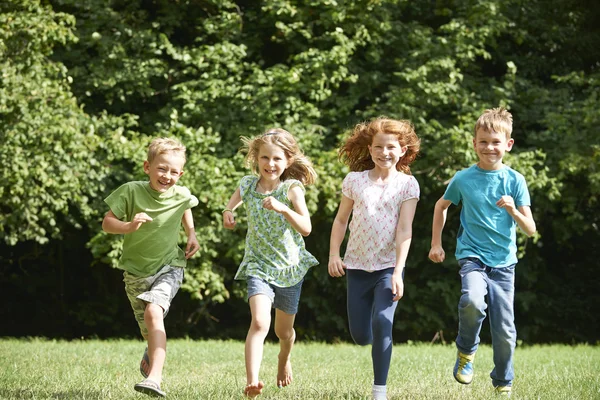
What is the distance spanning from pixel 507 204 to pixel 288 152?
144cm

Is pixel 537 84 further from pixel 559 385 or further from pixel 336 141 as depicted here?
pixel 559 385

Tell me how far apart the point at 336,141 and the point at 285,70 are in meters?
1.35

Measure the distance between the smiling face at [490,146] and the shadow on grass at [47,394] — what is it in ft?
9.36

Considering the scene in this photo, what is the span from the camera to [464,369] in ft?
17.6

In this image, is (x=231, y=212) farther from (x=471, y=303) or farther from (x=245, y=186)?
(x=471, y=303)

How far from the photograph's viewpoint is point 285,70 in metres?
12.7

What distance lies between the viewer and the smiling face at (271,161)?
5.41 metres

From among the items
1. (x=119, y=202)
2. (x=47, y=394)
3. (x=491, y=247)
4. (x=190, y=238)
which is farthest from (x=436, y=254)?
(x=47, y=394)

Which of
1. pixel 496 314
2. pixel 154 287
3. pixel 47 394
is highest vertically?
pixel 496 314

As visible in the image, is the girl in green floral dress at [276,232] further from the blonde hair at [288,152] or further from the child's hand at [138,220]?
the child's hand at [138,220]

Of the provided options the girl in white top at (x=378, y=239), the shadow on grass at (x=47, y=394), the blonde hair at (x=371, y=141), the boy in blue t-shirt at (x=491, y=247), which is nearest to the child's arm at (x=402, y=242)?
the girl in white top at (x=378, y=239)

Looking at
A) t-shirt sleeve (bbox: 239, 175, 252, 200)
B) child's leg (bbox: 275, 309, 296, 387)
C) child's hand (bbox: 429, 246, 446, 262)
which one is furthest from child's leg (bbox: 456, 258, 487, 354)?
t-shirt sleeve (bbox: 239, 175, 252, 200)

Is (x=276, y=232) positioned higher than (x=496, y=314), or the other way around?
(x=276, y=232)

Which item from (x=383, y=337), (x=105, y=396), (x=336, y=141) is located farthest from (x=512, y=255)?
(x=336, y=141)
